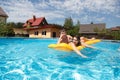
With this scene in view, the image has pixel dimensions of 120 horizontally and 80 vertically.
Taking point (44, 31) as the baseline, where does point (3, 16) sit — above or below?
above

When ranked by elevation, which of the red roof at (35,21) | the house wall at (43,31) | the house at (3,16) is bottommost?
the house wall at (43,31)

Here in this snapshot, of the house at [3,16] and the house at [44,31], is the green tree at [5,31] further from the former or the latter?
the house at [3,16]

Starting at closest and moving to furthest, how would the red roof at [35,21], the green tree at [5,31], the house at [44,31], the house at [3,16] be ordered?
the green tree at [5,31] < the house at [44,31] < the house at [3,16] < the red roof at [35,21]

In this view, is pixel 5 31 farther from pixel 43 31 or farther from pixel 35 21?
pixel 35 21

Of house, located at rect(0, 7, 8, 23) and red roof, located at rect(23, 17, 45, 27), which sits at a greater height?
house, located at rect(0, 7, 8, 23)

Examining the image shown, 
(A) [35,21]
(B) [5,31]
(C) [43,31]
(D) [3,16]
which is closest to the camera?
(B) [5,31]

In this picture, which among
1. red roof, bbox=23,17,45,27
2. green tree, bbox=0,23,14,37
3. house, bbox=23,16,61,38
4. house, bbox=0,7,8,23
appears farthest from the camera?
red roof, bbox=23,17,45,27

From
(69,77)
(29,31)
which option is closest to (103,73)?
(69,77)

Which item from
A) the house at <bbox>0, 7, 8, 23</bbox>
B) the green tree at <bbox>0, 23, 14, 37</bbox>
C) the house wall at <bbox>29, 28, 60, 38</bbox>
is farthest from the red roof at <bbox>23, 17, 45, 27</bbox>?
the green tree at <bbox>0, 23, 14, 37</bbox>

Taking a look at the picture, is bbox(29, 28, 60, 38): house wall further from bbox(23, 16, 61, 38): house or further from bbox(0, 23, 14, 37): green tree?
bbox(0, 23, 14, 37): green tree

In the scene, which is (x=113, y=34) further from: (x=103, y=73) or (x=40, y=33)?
(x=103, y=73)

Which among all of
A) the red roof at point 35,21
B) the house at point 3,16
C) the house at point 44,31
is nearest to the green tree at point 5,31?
the house at point 44,31

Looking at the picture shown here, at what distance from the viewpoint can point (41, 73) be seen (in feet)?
16.8

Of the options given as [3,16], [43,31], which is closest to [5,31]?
[43,31]
